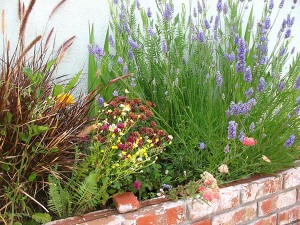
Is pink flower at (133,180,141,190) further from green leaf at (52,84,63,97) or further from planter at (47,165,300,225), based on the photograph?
green leaf at (52,84,63,97)

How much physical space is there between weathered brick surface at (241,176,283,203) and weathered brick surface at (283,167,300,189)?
4cm

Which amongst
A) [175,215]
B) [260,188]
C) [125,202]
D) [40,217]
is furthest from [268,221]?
[40,217]

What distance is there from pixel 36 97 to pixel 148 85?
2.64 ft

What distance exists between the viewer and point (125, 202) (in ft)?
6.48

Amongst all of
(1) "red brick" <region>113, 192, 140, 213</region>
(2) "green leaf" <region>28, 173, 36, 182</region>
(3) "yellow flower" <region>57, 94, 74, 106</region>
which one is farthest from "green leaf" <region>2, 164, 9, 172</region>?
(1) "red brick" <region>113, 192, 140, 213</region>

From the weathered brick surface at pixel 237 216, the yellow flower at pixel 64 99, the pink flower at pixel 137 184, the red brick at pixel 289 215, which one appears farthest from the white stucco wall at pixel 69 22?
the red brick at pixel 289 215

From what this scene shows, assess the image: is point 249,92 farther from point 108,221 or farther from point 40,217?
point 40,217

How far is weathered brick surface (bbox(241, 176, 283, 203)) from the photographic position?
235 centimetres

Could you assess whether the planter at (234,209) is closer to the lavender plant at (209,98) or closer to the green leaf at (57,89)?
the lavender plant at (209,98)

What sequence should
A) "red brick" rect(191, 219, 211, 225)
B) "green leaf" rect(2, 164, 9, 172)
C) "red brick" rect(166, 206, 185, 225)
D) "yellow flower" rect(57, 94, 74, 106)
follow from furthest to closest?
"red brick" rect(191, 219, 211, 225) → "red brick" rect(166, 206, 185, 225) → "yellow flower" rect(57, 94, 74, 106) → "green leaf" rect(2, 164, 9, 172)

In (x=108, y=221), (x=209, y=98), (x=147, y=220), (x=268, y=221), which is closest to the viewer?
(x=108, y=221)

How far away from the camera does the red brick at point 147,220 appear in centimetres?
197

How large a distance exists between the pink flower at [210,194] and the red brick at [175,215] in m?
0.13

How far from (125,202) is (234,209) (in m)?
0.68
